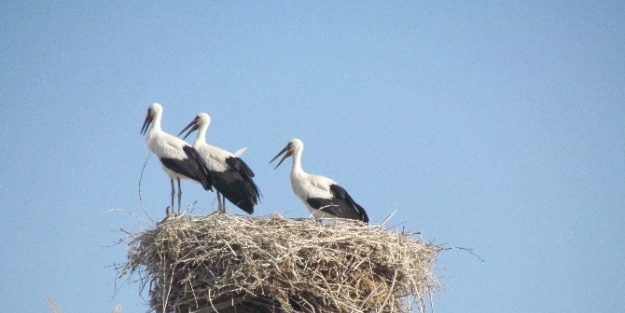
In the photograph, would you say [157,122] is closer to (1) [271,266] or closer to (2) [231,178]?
(2) [231,178]

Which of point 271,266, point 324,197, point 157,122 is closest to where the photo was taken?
point 271,266

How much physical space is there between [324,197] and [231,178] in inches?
39.1

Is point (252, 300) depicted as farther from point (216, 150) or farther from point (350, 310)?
point (216, 150)

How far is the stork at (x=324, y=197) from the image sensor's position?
11.8 meters

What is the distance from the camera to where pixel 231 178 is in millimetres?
12000

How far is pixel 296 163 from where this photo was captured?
41.7 feet

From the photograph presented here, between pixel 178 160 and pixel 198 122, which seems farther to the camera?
pixel 198 122

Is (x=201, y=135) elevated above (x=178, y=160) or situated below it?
above

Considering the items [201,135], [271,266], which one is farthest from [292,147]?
[271,266]

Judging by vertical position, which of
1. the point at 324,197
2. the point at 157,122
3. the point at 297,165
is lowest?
the point at 324,197

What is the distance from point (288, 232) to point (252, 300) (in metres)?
0.64

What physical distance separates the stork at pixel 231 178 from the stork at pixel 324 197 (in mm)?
508

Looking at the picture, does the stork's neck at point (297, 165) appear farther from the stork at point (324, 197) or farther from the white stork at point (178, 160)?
the white stork at point (178, 160)

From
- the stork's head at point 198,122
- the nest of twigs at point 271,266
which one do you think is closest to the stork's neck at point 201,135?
the stork's head at point 198,122
